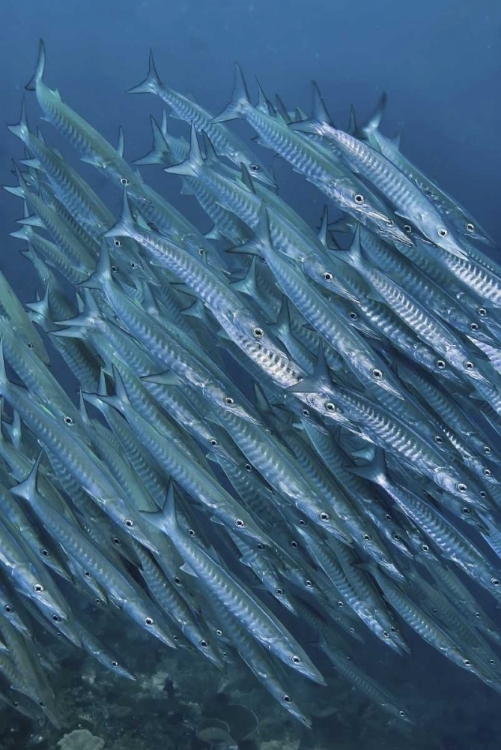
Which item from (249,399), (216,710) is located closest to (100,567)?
(249,399)

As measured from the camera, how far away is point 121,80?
10414 millimetres

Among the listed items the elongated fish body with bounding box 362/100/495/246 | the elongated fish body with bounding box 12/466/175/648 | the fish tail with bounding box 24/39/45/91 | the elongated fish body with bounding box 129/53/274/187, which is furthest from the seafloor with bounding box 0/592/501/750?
the fish tail with bounding box 24/39/45/91

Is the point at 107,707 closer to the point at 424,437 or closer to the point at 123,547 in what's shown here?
the point at 123,547

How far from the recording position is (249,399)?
382cm

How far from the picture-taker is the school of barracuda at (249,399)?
3.41m

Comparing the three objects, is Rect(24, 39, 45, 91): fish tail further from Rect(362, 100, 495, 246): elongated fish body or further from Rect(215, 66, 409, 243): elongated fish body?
Rect(362, 100, 495, 246): elongated fish body

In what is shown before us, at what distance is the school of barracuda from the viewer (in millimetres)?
3412

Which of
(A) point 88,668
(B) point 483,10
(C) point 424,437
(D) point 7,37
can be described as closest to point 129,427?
(C) point 424,437

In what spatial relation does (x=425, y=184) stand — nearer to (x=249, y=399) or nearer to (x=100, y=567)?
(x=249, y=399)

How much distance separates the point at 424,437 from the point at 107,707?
4.50 metres

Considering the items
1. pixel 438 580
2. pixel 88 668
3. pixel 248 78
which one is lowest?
pixel 88 668

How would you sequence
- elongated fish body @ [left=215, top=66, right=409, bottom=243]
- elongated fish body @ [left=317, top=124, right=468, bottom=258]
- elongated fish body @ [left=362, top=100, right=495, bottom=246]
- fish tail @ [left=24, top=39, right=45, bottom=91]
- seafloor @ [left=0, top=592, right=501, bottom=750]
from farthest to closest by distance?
seafloor @ [left=0, top=592, right=501, bottom=750] < fish tail @ [left=24, top=39, right=45, bottom=91] < elongated fish body @ [left=362, top=100, right=495, bottom=246] < elongated fish body @ [left=215, top=66, right=409, bottom=243] < elongated fish body @ [left=317, top=124, right=468, bottom=258]

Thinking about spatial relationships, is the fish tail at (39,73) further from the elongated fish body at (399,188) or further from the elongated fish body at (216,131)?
the elongated fish body at (399,188)

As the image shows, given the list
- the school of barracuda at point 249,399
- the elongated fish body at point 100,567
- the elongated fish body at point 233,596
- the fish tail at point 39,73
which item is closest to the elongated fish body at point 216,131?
the school of barracuda at point 249,399
